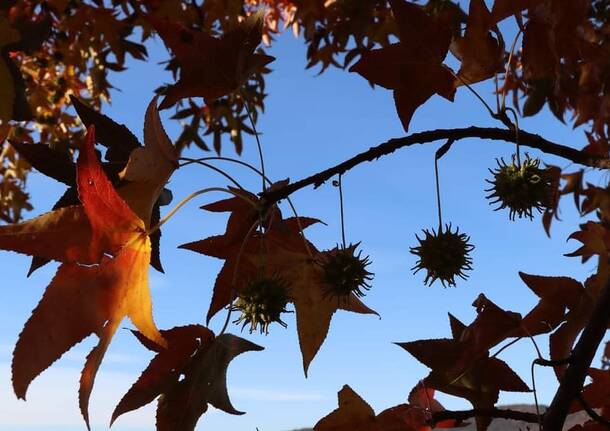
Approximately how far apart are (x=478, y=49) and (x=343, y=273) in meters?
0.43

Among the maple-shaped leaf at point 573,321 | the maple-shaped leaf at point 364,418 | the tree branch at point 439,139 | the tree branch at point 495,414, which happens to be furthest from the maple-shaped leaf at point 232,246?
the maple-shaped leaf at point 573,321

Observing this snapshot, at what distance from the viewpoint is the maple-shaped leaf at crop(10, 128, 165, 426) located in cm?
86

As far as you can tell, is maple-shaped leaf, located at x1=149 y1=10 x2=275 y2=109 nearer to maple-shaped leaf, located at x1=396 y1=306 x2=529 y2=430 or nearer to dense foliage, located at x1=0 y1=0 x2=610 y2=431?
dense foliage, located at x1=0 y1=0 x2=610 y2=431

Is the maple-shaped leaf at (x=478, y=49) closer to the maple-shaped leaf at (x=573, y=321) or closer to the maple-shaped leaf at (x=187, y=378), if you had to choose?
the maple-shaped leaf at (x=573, y=321)

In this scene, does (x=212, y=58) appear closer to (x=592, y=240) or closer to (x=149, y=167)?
(x=149, y=167)

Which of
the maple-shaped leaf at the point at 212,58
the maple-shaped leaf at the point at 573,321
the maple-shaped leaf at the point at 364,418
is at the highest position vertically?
the maple-shaped leaf at the point at 212,58

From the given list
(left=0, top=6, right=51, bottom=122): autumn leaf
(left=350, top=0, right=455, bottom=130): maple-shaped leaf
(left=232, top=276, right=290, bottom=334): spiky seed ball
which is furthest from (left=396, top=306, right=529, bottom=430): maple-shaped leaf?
(left=0, top=6, right=51, bottom=122): autumn leaf

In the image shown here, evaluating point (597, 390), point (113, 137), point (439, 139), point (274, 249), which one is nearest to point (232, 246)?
point (274, 249)

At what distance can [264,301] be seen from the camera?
1064 millimetres

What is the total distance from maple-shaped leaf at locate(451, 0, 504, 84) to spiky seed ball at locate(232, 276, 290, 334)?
459 millimetres

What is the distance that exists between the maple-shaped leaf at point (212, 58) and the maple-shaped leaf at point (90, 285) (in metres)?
0.21

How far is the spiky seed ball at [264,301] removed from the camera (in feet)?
3.49

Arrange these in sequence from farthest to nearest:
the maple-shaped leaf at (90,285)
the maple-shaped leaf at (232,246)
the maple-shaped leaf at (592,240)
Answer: the maple-shaped leaf at (592,240)
the maple-shaped leaf at (232,246)
the maple-shaped leaf at (90,285)

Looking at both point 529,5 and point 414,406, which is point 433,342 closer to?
point 414,406
